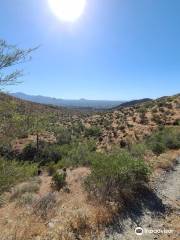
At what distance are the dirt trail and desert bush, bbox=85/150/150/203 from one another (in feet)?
2.10

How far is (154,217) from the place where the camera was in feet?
30.0

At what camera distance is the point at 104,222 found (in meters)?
8.62

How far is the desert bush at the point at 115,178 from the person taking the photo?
10195 millimetres

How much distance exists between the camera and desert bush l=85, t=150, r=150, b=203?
1020 centimetres

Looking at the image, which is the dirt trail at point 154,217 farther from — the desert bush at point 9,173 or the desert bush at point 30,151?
the desert bush at point 30,151

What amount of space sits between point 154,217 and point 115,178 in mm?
1975

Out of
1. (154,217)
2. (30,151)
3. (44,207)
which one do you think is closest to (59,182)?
(44,207)

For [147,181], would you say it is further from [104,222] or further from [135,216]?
[104,222]

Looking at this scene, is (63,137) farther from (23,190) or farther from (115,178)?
(115,178)

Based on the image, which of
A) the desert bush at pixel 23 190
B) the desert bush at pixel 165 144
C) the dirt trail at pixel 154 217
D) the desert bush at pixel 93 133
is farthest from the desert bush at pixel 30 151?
the dirt trail at pixel 154 217

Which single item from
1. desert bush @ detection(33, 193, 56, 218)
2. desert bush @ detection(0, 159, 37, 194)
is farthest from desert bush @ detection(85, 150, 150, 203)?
desert bush @ detection(0, 159, 37, 194)

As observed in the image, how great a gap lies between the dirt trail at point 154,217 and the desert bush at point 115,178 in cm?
64

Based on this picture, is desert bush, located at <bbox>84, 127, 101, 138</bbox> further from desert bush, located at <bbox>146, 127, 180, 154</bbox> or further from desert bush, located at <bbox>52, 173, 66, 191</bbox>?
desert bush, located at <bbox>52, 173, 66, 191</bbox>

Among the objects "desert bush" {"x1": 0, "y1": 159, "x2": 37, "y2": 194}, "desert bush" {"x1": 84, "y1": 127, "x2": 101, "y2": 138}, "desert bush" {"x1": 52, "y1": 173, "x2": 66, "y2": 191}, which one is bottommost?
"desert bush" {"x1": 84, "y1": 127, "x2": 101, "y2": 138}
